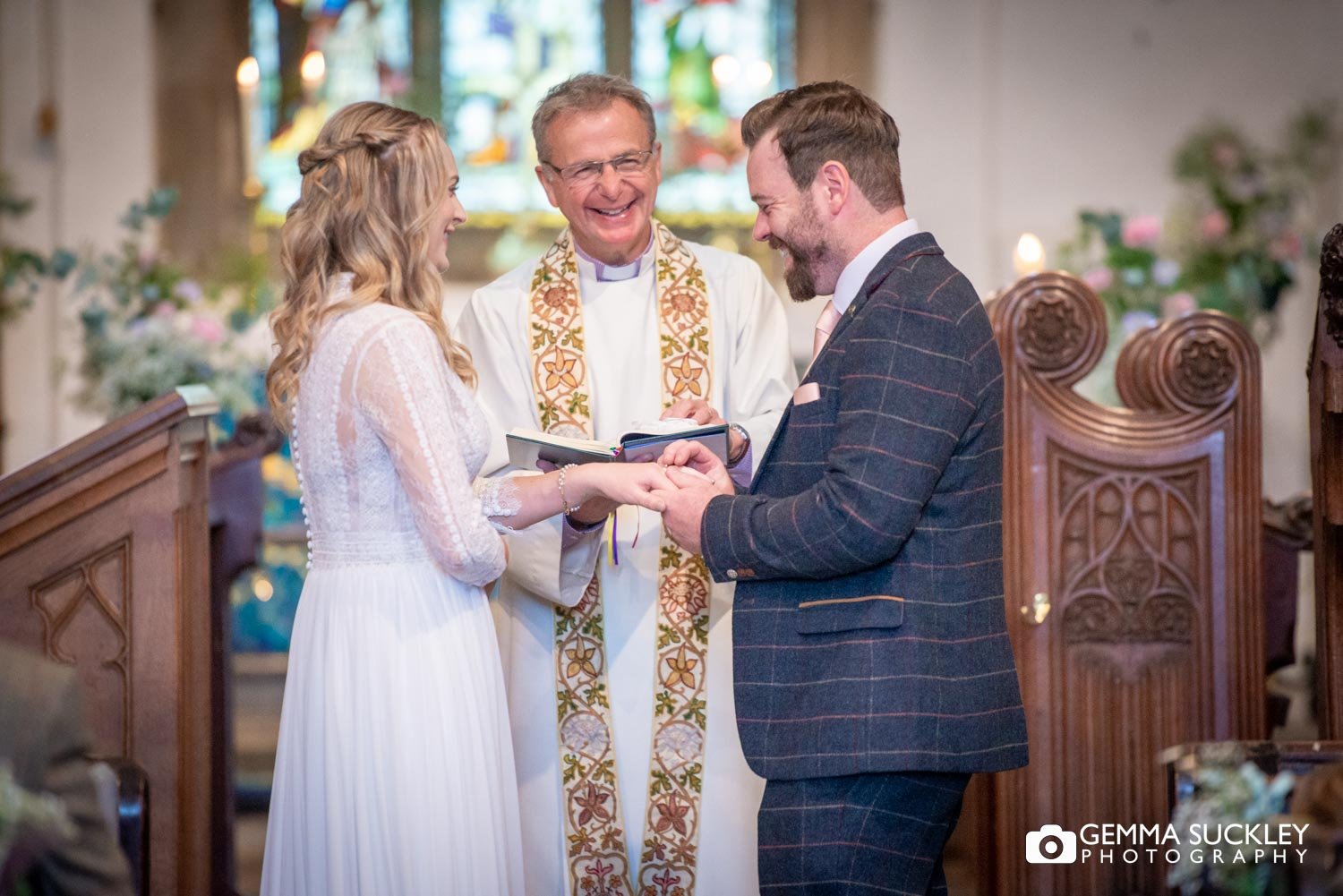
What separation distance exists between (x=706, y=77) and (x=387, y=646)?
5786mm

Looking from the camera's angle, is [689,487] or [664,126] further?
[664,126]

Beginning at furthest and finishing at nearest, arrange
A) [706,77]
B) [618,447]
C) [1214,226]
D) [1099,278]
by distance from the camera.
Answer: [706,77]
[1214,226]
[1099,278]
[618,447]

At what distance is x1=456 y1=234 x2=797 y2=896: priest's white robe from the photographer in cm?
337

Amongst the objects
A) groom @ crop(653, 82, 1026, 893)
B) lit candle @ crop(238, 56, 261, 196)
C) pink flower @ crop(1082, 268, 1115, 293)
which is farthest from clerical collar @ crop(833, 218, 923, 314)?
lit candle @ crop(238, 56, 261, 196)

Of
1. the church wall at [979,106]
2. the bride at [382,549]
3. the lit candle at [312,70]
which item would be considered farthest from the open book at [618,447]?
the lit candle at [312,70]

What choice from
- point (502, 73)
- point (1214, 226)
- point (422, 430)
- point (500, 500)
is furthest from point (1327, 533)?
point (502, 73)

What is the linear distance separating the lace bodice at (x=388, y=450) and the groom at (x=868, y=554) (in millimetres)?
451

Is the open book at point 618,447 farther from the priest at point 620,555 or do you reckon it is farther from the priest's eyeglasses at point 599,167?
the priest's eyeglasses at point 599,167

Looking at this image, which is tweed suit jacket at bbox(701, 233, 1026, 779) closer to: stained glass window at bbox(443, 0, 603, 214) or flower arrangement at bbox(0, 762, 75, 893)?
flower arrangement at bbox(0, 762, 75, 893)

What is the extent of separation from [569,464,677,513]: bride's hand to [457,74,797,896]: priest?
1.14ft

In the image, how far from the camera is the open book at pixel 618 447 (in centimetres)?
298

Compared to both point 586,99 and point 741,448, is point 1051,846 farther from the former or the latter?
point 586,99

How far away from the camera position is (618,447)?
306 centimetres

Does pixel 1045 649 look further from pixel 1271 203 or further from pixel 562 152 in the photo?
pixel 1271 203
